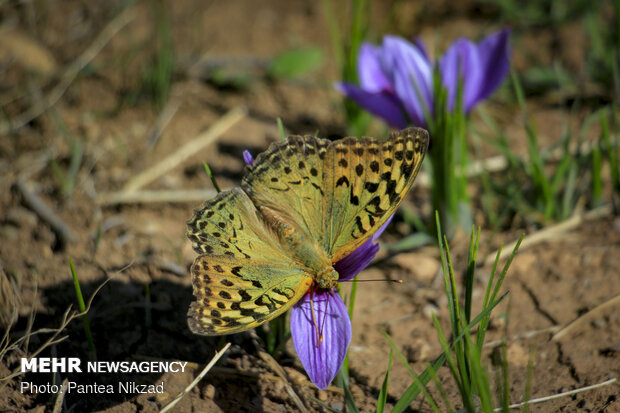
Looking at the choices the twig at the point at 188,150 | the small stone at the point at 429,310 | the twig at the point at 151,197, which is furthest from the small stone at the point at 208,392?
the twig at the point at 188,150

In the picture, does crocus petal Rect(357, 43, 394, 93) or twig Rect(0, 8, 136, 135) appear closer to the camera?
crocus petal Rect(357, 43, 394, 93)

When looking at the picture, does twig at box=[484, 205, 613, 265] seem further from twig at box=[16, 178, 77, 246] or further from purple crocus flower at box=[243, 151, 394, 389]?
twig at box=[16, 178, 77, 246]

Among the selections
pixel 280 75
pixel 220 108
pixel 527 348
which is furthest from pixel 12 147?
pixel 527 348

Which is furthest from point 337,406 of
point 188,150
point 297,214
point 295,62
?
point 295,62

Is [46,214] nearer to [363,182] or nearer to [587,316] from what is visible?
[363,182]

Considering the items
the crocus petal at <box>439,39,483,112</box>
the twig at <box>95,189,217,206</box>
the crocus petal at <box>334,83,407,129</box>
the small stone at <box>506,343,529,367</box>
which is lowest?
the small stone at <box>506,343,529,367</box>

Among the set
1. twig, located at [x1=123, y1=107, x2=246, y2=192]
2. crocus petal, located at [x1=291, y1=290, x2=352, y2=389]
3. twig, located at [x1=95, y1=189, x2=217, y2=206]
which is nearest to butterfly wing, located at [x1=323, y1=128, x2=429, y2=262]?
crocus petal, located at [x1=291, y1=290, x2=352, y2=389]

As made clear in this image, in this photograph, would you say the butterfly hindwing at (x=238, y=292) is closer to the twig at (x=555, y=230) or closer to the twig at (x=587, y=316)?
the twig at (x=587, y=316)
